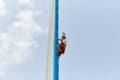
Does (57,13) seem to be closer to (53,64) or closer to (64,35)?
(64,35)

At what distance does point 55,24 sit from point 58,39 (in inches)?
34.1

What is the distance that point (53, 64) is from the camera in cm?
1802

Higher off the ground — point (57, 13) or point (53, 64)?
point (57, 13)

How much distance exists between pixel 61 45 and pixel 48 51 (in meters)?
0.89

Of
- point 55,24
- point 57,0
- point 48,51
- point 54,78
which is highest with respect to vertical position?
point 57,0

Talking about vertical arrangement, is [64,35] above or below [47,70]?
above

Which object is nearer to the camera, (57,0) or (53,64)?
(53,64)

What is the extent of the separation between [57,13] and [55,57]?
103 inches

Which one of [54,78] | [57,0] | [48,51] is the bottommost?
[54,78]

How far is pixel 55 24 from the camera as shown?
18.8 m

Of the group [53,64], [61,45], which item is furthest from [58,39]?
[53,64]

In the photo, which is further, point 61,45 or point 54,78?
point 61,45

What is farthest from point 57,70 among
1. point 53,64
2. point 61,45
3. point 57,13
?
point 57,13

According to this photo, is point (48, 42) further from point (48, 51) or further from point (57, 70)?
point (57, 70)
